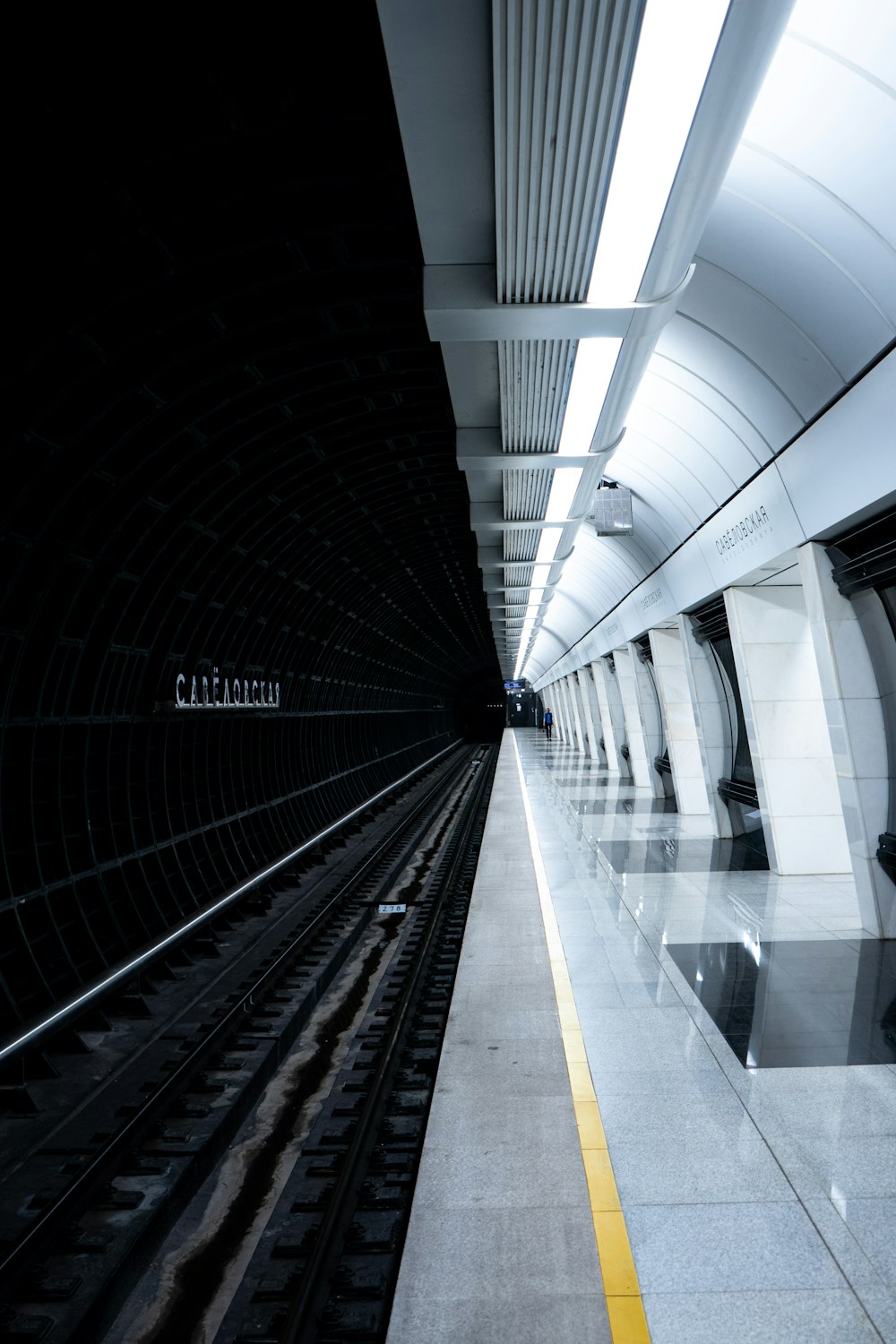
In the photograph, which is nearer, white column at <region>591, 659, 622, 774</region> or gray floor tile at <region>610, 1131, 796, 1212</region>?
gray floor tile at <region>610, 1131, 796, 1212</region>

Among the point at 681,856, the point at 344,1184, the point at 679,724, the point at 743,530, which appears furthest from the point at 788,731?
the point at 344,1184

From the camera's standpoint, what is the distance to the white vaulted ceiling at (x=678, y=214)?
10.3ft

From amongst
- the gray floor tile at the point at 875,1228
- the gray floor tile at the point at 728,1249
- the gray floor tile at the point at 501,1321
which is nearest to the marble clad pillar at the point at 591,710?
the gray floor tile at the point at 875,1228

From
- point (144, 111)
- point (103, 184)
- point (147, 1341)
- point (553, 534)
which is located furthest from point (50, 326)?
point (553, 534)

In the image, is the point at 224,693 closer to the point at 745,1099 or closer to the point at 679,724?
the point at 679,724

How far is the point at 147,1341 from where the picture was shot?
399 centimetres

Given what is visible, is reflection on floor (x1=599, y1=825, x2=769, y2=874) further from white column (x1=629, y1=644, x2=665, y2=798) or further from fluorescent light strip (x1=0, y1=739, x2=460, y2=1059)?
white column (x1=629, y1=644, x2=665, y2=798)

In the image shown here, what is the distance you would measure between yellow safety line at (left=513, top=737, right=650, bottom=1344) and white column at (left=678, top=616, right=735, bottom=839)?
8.51 m

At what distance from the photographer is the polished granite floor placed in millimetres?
3250

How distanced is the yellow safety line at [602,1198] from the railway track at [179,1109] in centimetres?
115

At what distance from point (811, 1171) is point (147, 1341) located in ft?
9.15

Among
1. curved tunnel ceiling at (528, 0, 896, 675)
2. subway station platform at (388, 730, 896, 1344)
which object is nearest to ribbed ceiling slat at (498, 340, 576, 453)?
curved tunnel ceiling at (528, 0, 896, 675)

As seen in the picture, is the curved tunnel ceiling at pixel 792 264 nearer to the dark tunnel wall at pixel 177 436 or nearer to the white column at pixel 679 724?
the dark tunnel wall at pixel 177 436

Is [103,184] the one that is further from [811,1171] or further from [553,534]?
[553,534]
